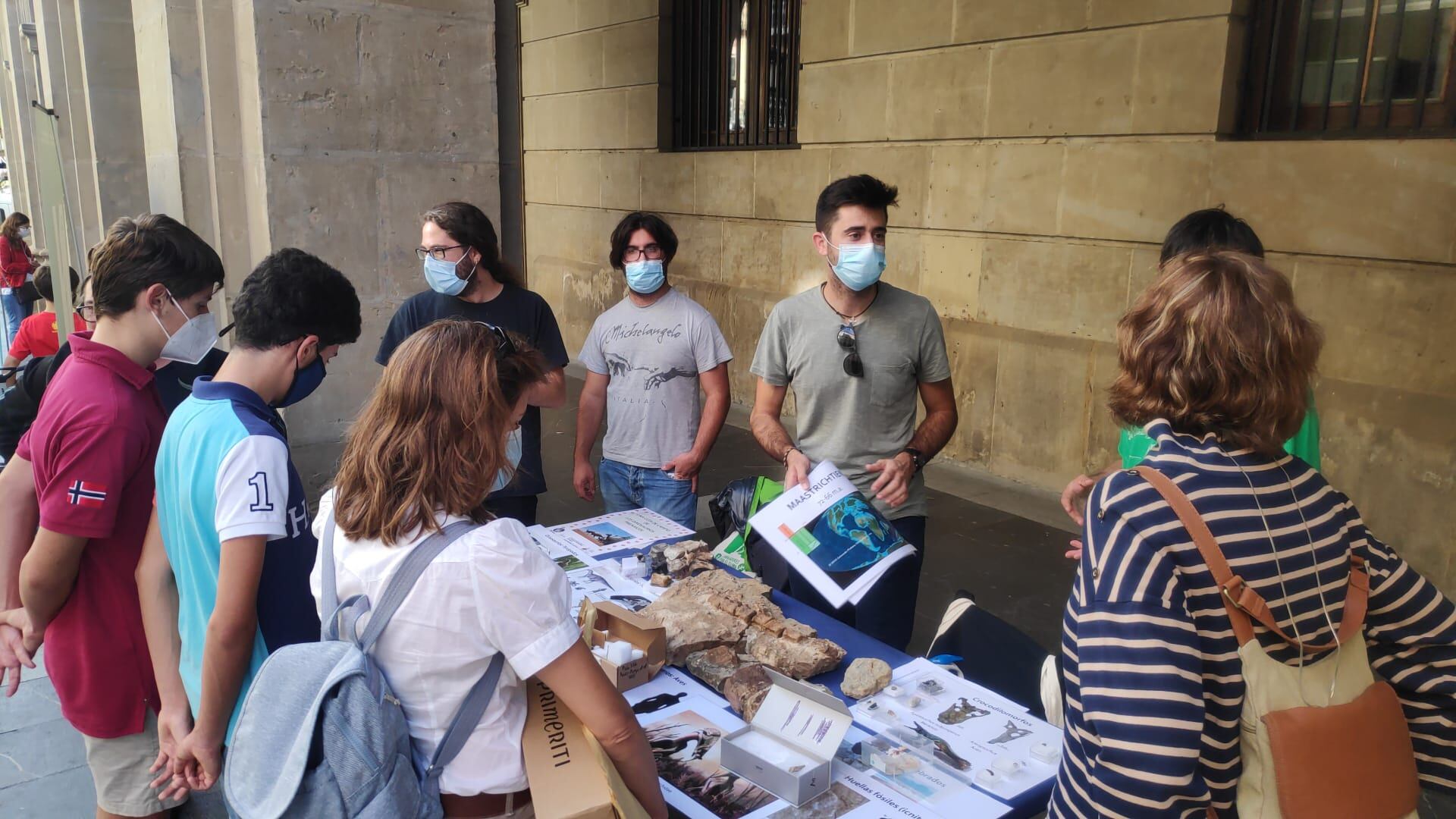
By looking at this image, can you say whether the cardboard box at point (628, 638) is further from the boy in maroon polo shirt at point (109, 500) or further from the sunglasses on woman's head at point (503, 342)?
the boy in maroon polo shirt at point (109, 500)

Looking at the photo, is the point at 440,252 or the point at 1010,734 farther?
the point at 440,252

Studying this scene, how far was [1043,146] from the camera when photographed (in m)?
5.89

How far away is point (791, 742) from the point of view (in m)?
1.86

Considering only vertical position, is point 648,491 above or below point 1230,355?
below

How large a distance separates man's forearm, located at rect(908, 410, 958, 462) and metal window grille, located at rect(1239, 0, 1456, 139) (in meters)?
3.13

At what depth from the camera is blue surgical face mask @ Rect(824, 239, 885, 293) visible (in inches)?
119

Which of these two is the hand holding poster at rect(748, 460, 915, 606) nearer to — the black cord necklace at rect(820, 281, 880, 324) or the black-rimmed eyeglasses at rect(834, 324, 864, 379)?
the black-rimmed eyeglasses at rect(834, 324, 864, 379)

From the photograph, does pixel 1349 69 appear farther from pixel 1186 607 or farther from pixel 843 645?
pixel 1186 607

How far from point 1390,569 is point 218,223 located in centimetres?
546

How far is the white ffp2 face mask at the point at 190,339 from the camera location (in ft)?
7.42

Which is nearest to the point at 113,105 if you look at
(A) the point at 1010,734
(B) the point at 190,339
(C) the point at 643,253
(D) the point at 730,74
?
(D) the point at 730,74

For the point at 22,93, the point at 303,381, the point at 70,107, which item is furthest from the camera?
the point at 22,93

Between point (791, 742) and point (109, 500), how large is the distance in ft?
5.01

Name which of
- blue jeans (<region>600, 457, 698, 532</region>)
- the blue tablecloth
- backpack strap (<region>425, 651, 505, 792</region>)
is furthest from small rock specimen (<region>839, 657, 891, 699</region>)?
blue jeans (<region>600, 457, 698, 532</region>)
